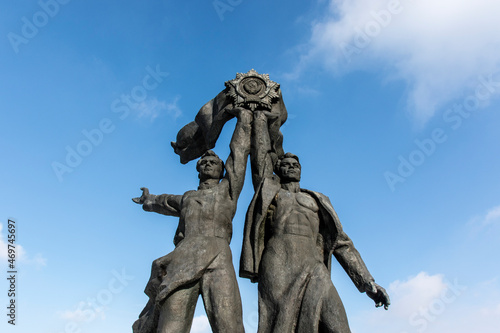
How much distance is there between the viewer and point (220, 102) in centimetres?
930

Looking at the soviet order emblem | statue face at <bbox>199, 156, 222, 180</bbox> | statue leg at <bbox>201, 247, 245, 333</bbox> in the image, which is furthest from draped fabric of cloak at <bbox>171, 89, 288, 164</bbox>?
statue leg at <bbox>201, 247, 245, 333</bbox>

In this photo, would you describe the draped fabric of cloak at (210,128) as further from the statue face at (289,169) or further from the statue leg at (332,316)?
the statue leg at (332,316)

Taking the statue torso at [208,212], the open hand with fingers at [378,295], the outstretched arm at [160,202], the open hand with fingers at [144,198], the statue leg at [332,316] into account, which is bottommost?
the statue leg at [332,316]

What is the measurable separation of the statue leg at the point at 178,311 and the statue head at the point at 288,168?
2.33m

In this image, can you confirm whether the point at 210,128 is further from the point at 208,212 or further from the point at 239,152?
the point at 208,212

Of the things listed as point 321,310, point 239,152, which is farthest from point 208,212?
point 321,310

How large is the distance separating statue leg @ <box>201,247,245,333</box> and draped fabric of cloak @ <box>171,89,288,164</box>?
261 centimetres

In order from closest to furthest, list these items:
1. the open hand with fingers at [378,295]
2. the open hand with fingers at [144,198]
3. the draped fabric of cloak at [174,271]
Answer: the draped fabric of cloak at [174,271] < the open hand with fingers at [378,295] < the open hand with fingers at [144,198]

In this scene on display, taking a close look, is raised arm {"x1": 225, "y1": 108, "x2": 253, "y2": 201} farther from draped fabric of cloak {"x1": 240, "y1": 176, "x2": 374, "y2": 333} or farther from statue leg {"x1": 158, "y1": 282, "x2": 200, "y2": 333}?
statue leg {"x1": 158, "y1": 282, "x2": 200, "y2": 333}

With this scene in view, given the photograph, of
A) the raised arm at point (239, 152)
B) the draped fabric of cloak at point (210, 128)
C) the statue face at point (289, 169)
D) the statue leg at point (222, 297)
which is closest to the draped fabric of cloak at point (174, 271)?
the statue leg at point (222, 297)

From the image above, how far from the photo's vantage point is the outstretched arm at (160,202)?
27.6 feet

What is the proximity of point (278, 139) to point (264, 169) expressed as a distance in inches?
40.1

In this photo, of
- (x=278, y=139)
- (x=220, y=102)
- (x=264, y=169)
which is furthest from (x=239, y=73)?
(x=264, y=169)

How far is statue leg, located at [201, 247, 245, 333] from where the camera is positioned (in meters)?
6.92
